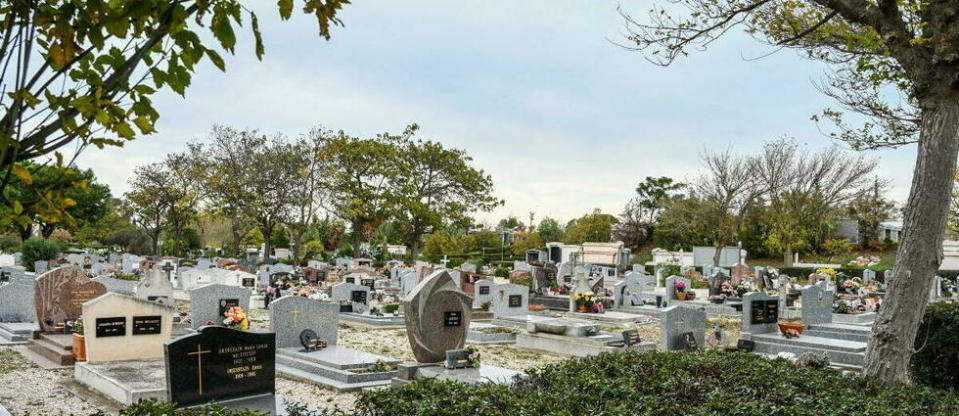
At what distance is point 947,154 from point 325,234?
5466 centimetres

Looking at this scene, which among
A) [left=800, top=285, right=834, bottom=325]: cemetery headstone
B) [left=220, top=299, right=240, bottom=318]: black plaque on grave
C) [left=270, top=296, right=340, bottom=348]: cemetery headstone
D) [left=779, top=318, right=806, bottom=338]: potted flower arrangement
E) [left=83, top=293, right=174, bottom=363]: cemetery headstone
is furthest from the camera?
[left=800, top=285, right=834, bottom=325]: cemetery headstone

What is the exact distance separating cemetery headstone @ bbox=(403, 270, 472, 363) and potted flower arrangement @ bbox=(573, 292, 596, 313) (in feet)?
29.4

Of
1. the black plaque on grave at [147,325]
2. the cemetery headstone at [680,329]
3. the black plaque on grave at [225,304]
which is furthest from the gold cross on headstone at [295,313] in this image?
the cemetery headstone at [680,329]

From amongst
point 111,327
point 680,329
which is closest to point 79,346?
point 111,327

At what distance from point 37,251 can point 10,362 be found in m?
27.4

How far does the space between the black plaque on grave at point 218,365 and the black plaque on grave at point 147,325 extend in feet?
13.7

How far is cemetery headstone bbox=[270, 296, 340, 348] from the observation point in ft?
41.0

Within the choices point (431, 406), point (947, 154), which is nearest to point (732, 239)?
point (947, 154)

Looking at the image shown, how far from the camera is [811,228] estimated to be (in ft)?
165

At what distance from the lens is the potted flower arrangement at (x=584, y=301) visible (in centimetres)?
2058

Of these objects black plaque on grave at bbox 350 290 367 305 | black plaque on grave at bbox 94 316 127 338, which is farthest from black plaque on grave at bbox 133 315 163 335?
black plaque on grave at bbox 350 290 367 305

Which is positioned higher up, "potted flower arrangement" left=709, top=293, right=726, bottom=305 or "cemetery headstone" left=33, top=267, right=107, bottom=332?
"cemetery headstone" left=33, top=267, right=107, bottom=332

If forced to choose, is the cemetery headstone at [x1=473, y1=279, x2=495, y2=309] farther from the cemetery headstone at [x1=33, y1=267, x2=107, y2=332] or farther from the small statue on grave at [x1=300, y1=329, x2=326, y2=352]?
the cemetery headstone at [x1=33, y1=267, x2=107, y2=332]

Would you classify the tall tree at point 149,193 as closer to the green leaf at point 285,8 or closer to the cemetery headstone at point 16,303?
the cemetery headstone at point 16,303
